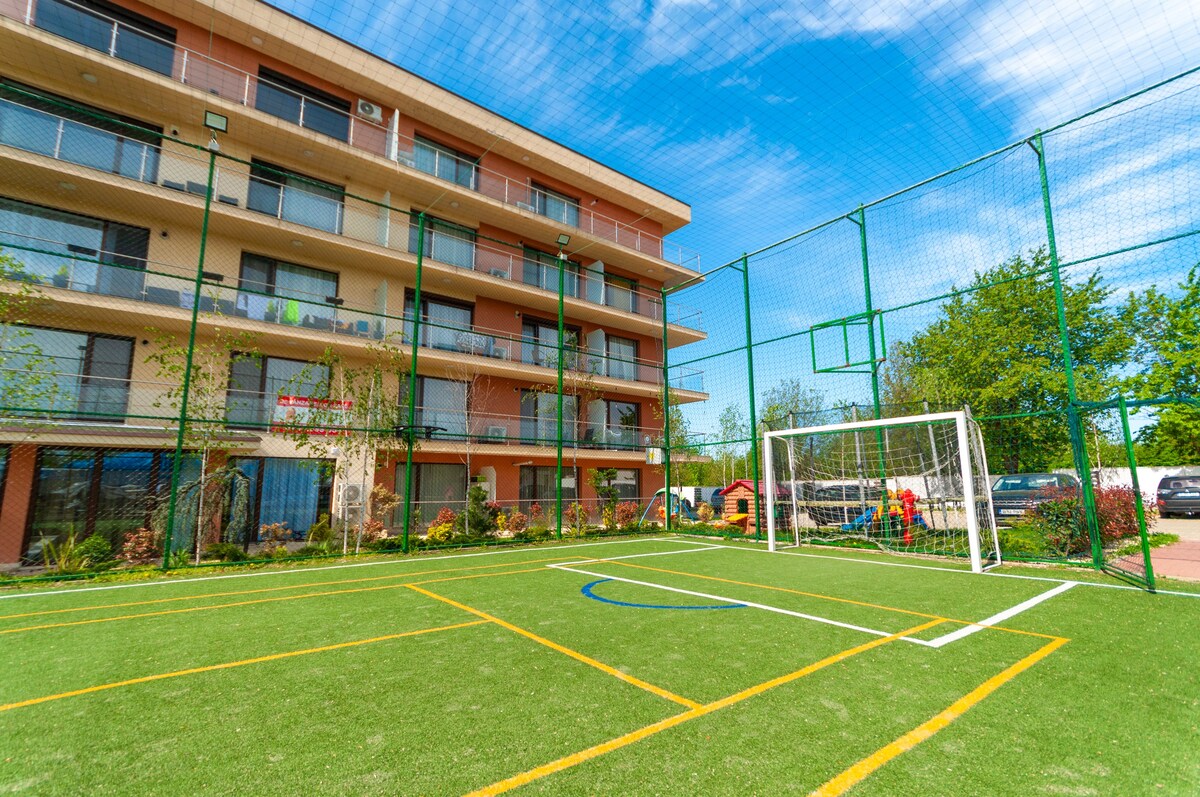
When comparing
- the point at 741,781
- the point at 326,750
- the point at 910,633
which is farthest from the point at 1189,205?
the point at 326,750

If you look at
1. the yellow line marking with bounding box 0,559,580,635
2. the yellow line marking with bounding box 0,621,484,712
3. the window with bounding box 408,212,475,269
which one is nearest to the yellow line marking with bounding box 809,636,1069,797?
the yellow line marking with bounding box 0,621,484,712

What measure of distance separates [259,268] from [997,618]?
16.9 metres

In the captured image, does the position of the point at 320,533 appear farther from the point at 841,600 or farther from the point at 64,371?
the point at 841,600

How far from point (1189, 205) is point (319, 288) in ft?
58.4

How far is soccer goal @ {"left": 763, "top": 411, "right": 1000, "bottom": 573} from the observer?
30.4 ft

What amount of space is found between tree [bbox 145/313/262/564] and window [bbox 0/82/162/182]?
4.01m

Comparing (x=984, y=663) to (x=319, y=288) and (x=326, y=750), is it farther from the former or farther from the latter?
(x=319, y=288)

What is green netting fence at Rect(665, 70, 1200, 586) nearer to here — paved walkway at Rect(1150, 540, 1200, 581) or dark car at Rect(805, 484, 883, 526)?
paved walkway at Rect(1150, 540, 1200, 581)

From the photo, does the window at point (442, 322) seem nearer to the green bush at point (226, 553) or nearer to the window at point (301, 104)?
the window at point (301, 104)

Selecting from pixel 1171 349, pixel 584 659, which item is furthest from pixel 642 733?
pixel 1171 349

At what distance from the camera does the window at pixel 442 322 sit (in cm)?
1581

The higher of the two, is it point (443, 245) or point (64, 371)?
point (443, 245)

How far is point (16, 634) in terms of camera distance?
4375 mm

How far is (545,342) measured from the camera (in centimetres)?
1884
